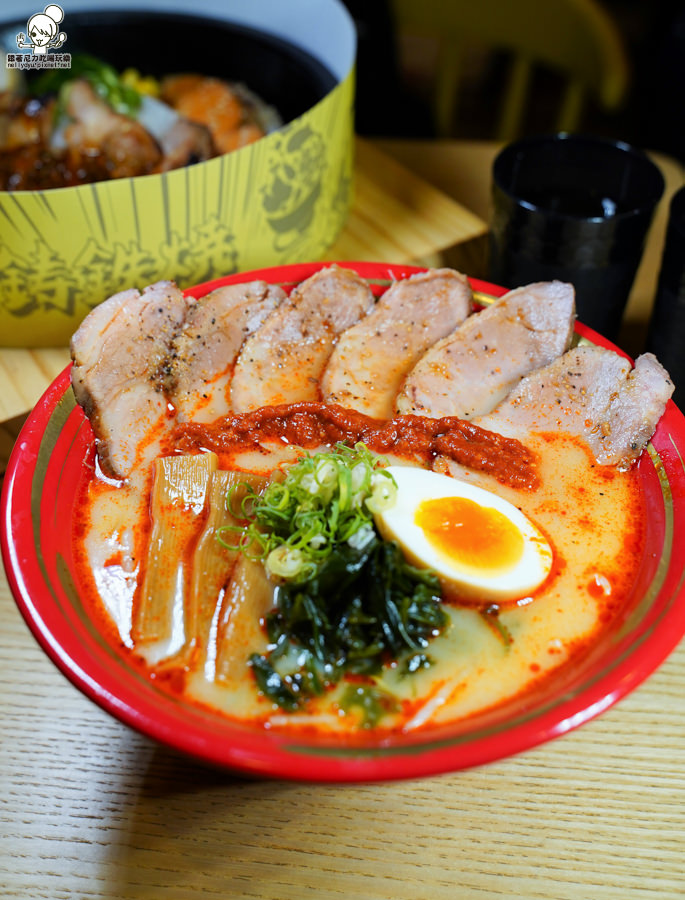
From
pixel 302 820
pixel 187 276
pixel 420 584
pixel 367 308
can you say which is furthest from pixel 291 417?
pixel 302 820

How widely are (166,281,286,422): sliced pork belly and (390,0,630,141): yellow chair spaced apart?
7.37 feet

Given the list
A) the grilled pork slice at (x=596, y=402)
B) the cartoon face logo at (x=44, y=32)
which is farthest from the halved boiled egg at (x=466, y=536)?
the cartoon face logo at (x=44, y=32)

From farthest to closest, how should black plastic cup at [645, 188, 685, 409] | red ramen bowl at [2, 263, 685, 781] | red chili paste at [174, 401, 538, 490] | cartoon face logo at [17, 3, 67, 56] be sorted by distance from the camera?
cartoon face logo at [17, 3, 67, 56] → black plastic cup at [645, 188, 685, 409] → red chili paste at [174, 401, 538, 490] → red ramen bowl at [2, 263, 685, 781]

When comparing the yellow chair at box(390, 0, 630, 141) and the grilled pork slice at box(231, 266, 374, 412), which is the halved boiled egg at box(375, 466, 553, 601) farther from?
the yellow chair at box(390, 0, 630, 141)

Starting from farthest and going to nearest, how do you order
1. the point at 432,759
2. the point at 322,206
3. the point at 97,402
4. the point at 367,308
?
the point at 322,206 < the point at 367,308 < the point at 97,402 < the point at 432,759

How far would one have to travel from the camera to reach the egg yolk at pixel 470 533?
1543 millimetres

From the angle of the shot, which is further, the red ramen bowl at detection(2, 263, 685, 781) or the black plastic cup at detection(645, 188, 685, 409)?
the black plastic cup at detection(645, 188, 685, 409)

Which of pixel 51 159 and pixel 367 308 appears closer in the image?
pixel 367 308

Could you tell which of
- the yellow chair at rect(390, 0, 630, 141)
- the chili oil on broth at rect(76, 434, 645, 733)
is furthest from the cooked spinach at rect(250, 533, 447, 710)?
the yellow chair at rect(390, 0, 630, 141)

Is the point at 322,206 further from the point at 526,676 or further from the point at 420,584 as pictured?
the point at 526,676

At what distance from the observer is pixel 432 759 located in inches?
48.8

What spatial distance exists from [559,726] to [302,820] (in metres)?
0.60

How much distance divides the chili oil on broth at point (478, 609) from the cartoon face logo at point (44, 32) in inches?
67.9

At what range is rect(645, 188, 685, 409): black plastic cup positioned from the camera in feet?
6.74
